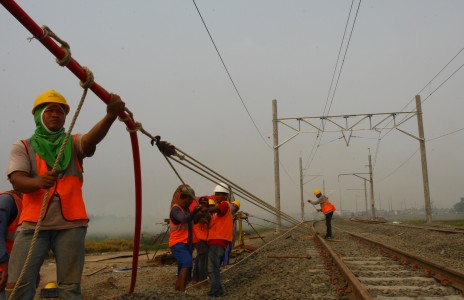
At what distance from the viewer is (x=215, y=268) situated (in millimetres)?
6262

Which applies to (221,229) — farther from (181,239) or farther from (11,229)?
(11,229)

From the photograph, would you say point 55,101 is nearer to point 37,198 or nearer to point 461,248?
point 37,198

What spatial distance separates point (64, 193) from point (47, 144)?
0.37 m

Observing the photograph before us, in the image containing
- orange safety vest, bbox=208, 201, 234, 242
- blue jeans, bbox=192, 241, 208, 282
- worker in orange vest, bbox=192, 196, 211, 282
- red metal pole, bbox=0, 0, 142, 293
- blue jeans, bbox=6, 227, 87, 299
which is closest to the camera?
red metal pole, bbox=0, 0, 142, 293

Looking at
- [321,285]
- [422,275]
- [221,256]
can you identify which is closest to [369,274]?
[422,275]

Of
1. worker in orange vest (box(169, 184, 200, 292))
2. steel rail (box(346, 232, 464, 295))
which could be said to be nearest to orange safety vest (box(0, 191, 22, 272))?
worker in orange vest (box(169, 184, 200, 292))

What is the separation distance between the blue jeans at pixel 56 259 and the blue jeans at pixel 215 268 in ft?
11.9

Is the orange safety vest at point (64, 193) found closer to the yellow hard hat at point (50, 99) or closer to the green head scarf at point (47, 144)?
the green head scarf at point (47, 144)

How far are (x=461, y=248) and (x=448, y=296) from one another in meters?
6.75

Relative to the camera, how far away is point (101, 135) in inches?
118

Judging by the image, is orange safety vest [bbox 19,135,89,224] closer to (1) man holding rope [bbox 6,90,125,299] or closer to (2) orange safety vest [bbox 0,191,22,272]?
(1) man holding rope [bbox 6,90,125,299]

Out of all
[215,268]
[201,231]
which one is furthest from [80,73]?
[201,231]

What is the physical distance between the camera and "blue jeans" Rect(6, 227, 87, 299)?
266 centimetres

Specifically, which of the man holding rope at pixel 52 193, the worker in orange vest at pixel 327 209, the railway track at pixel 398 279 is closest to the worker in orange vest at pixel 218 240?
the railway track at pixel 398 279
